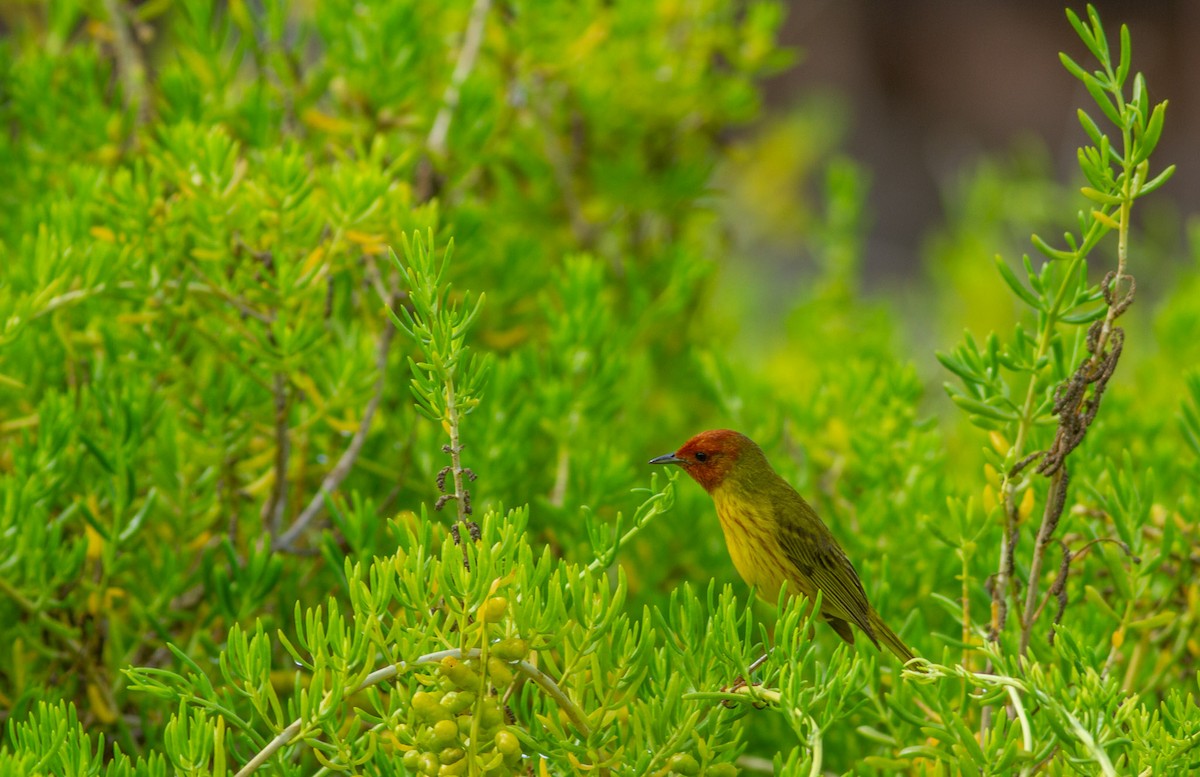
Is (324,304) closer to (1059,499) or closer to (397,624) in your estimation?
(397,624)

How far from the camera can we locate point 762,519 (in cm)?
197

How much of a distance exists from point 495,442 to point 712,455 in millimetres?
396

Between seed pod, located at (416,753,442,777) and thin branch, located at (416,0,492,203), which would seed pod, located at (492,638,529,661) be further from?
thin branch, located at (416,0,492,203)

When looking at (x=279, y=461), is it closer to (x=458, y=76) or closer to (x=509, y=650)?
(x=509, y=650)

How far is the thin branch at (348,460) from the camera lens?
1624 mm

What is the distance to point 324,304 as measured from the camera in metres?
1.68

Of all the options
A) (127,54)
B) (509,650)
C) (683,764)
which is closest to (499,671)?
(509,650)

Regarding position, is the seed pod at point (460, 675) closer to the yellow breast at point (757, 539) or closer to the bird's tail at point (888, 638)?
the bird's tail at point (888, 638)

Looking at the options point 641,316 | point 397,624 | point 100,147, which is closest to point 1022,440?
point 397,624

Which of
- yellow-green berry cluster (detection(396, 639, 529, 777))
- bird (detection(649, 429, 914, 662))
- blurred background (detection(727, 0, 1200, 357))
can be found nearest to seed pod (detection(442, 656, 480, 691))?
yellow-green berry cluster (detection(396, 639, 529, 777))

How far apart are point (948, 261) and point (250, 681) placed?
10.3 feet

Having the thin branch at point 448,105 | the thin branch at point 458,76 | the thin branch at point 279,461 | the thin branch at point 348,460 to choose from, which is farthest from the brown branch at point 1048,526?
the thin branch at point 458,76

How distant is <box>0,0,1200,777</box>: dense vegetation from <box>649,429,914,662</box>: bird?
0.06m

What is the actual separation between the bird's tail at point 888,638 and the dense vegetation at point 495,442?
0.12 feet
